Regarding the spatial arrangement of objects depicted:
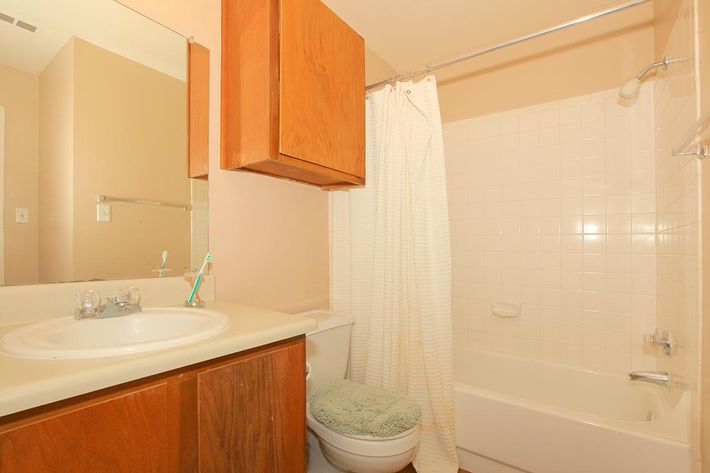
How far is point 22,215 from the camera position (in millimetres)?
885

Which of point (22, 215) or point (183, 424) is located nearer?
point (183, 424)

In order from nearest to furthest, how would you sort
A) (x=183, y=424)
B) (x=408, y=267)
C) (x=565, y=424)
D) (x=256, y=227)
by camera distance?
(x=183, y=424) < (x=565, y=424) < (x=256, y=227) < (x=408, y=267)

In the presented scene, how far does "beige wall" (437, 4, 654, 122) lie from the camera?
1771mm

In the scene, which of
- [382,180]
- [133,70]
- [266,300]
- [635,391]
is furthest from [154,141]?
[635,391]

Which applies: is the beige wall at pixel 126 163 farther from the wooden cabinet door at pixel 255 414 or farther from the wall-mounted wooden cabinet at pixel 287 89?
the wooden cabinet door at pixel 255 414

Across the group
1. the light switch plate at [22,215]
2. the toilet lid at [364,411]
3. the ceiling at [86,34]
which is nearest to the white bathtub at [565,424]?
the toilet lid at [364,411]

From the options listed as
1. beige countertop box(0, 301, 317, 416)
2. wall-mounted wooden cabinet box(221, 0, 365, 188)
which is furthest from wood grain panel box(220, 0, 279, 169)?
beige countertop box(0, 301, 317, 416)

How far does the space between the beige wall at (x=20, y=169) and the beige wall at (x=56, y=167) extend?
0.01 m

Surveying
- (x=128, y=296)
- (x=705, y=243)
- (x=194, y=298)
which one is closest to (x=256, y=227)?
(x=194, y=298)

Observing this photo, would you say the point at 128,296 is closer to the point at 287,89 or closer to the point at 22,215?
the point at 22,215

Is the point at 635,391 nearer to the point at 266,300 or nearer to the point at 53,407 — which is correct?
the point at 266,300

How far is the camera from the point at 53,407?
0.51 meters

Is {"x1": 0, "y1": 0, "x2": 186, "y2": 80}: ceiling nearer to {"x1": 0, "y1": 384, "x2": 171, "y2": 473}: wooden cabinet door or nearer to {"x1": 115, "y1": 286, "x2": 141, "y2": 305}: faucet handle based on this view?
{"x1": 115, "y1": 286, "x2": 141, "y2": 305}: faucet handle

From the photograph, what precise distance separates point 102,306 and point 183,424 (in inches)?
19.0
